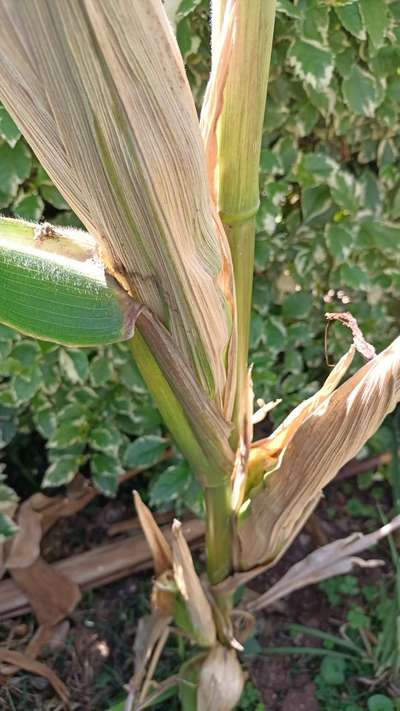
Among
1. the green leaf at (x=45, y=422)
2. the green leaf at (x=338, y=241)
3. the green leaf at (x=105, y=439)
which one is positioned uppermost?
the green leaf at (x=338, y=241)

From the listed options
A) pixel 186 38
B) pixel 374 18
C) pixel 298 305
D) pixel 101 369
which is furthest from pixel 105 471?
pixel 374 18

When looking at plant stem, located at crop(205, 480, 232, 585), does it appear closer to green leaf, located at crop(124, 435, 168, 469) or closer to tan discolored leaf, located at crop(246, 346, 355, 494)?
tan discolored leaf, located at crop(246, 346, 355, 494)

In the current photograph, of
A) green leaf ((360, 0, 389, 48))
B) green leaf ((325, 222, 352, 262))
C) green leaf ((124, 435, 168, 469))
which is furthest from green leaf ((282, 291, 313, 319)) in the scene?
green leaf ((360, 0, 389, 48))

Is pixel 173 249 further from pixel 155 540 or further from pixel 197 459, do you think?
pixel 155 540

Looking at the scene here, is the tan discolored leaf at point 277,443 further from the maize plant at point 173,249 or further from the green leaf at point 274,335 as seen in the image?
the green leaf at point 274,335

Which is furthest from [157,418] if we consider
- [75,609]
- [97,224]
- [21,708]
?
[97,224]

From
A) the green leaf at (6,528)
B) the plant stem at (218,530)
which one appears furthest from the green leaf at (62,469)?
the plant stem at (218,530)
